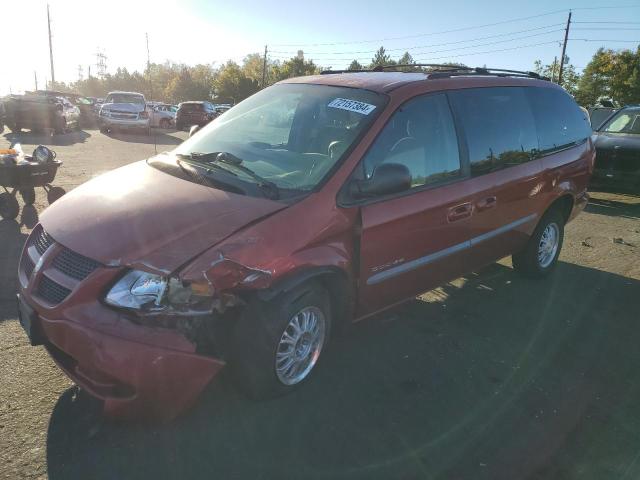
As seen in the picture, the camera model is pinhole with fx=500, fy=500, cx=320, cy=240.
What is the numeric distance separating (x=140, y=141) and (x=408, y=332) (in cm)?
1618

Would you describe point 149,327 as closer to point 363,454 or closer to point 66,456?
point 66,456

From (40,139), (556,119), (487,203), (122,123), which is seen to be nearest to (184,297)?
(487,203)

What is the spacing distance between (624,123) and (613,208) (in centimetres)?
189

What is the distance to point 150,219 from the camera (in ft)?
8.89

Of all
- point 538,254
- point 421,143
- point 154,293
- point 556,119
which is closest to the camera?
point 154,293

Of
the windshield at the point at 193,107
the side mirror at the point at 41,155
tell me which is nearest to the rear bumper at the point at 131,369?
the side mirror at the point at 41,155

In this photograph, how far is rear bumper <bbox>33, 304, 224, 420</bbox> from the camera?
2352mm

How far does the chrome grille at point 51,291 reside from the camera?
2537mm

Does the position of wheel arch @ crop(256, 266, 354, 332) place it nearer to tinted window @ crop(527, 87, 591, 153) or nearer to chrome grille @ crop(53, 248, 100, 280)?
chrome grille @ crop(53, 248, 100, 280)

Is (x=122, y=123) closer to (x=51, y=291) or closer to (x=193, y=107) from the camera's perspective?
(x=193, y=107)

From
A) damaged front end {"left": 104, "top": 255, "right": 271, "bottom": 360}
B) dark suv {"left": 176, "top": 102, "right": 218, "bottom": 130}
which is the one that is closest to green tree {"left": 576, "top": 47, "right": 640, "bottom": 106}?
dark suv {"left": 176, "top": 102, "right": 218, "bottom": 130}

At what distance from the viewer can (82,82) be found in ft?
399

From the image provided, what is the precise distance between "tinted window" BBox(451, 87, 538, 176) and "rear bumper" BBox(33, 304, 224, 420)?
2.62 metres

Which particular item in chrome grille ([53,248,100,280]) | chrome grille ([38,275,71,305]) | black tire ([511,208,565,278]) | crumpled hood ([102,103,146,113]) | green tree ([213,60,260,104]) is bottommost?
black tire ([511,208,565,278])
